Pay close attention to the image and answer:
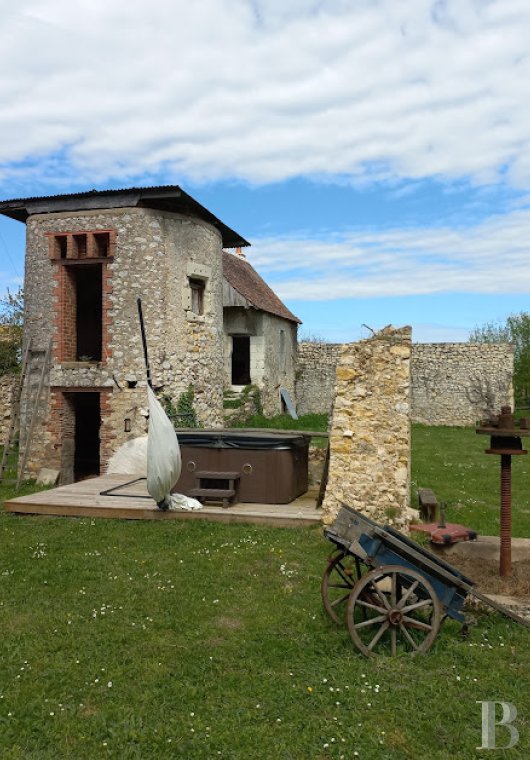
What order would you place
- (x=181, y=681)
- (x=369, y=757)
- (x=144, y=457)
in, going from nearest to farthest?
(x=369, y=757) → (x=181, y=681) → (x=144, y=457)

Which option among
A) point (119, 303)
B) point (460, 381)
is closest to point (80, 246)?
point (119, 303)

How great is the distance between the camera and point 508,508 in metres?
6.07

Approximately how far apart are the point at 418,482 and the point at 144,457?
581 cm

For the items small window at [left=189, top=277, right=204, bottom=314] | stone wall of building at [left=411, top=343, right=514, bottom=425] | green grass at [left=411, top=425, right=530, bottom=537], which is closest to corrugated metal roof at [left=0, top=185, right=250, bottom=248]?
small window at [left=189, top=277, right=204, bottom=314]

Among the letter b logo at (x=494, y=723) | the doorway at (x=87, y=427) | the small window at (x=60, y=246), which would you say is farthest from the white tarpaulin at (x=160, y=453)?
the doorway at (x=87, y=427)

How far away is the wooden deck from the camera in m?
9.05

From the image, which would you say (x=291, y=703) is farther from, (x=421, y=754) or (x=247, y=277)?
(x=247, y=277)

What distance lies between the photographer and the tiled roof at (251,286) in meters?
22.3

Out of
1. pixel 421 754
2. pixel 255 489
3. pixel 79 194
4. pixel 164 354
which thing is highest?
pixel 79 194

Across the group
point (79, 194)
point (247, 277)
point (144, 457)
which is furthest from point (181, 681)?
point (247, 277)

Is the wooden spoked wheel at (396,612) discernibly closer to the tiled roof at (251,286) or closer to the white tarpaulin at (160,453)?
the white tarpaulin at (160,453)

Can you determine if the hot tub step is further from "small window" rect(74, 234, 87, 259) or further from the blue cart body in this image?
"small window" rect(74, 234, 87, 259)

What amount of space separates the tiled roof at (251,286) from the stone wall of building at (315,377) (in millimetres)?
1866

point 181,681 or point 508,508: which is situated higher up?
point 508,508
